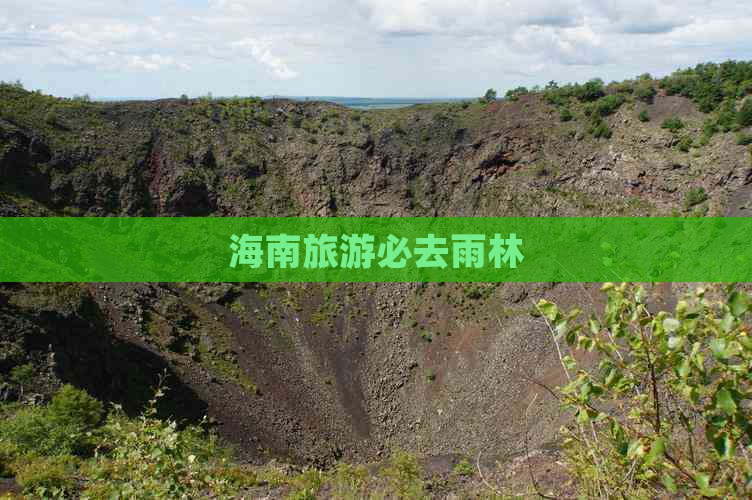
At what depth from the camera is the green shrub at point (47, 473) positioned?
9531 millimetres

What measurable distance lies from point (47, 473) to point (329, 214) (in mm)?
22886

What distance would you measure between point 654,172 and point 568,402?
27.1 metres

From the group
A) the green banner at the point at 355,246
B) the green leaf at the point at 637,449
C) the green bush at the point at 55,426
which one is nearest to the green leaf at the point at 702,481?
the green leaf at the point at 637,449

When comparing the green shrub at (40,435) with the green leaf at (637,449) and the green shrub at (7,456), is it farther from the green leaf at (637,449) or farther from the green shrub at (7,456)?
the green leaf at (637,449)

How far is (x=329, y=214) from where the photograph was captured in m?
31.9

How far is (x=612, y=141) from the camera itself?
95.9 feet

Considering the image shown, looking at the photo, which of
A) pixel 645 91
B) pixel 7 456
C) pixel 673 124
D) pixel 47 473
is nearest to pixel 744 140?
pixel 673 124

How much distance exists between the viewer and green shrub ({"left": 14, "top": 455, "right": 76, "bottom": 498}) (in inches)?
375

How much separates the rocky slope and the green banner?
0.73 metres

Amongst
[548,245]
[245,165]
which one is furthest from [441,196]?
[245,165]

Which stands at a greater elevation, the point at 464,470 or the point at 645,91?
A: the point at 645,91

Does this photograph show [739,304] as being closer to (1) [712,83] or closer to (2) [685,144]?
(2) [685,144]

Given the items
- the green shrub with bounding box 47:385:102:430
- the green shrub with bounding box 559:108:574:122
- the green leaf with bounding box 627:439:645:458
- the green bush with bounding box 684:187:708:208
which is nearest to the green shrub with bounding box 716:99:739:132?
the green bush with bounding box 684:187:708:208

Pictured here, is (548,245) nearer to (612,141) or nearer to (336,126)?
(612,141)
